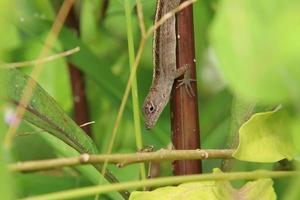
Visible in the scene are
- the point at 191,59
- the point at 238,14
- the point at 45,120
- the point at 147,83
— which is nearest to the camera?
the point at 238,14

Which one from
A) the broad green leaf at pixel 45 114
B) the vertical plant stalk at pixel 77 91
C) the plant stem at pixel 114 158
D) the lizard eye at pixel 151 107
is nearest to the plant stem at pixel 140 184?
the plant stem at pixel 114 158

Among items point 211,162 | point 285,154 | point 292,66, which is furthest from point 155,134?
point 292,66

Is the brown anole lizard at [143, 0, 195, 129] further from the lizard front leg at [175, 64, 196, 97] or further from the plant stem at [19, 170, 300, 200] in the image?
the plant stem at [19, 170, 300, 200]

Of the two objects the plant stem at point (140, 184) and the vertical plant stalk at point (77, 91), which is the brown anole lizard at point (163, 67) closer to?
the vertical plant stalk at point (77, 91)

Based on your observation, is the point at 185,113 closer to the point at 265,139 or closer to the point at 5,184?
the point at 265,139

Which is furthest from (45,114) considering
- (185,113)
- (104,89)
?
(104,89)

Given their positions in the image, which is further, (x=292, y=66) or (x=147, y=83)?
(x=147, y=83)

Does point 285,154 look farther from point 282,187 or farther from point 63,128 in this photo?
point 282,187
